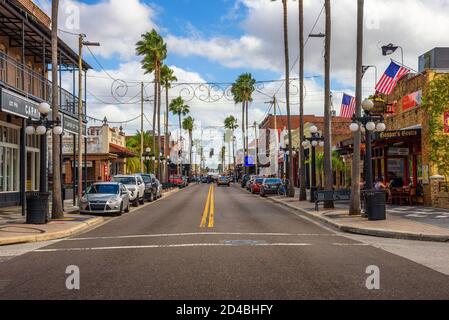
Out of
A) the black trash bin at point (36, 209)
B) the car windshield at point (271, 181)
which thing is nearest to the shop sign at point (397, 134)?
the black trash bin at point (36, 209)

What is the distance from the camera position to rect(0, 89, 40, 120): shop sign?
68.5 ft

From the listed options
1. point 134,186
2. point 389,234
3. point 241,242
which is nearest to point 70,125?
point 134,186

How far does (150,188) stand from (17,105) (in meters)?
15.6

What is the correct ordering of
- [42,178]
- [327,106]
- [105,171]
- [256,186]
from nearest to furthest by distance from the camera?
[42,178] → [327,106] → [256,186] → [105,171]

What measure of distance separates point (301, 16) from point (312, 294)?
26523 mm

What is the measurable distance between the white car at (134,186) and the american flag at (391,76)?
14392 millimetres

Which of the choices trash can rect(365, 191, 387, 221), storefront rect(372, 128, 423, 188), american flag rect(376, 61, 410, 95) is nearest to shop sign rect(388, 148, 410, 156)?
storefront rect(372, 128, 423, 188)

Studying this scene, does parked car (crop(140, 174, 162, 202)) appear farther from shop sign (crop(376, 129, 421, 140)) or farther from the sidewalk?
shop sign (crop(376, 129, 421, 140))

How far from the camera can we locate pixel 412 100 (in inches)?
1139

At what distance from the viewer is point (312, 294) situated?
307 inches

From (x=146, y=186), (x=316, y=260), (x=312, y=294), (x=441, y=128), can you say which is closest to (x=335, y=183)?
(x=146, y=186)

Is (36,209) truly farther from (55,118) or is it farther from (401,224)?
(401,224)

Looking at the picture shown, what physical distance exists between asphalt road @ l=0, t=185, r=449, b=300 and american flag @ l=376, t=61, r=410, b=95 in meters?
13.3
